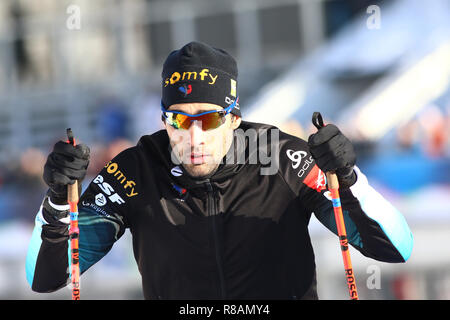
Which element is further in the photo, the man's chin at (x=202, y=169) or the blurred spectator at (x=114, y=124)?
the blurred spectator at (x=114, y=124)

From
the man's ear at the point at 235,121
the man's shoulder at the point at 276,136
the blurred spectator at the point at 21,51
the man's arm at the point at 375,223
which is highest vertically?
the blurred spectator at the point at 21,51

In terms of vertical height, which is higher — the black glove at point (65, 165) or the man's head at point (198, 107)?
the man's head at point (198, 107)

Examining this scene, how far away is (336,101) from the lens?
12.5 meters

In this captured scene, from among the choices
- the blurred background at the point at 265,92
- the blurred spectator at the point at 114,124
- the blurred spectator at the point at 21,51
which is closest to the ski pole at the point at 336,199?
the blurred background at the point at 265,92

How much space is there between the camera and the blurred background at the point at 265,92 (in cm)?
841

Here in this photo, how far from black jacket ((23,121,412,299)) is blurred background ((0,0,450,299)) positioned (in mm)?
2400

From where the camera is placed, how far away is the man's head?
3.91 metres

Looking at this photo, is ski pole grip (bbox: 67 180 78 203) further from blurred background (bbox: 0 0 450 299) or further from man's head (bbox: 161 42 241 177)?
blurred background (bbox: 0 0 450 299)

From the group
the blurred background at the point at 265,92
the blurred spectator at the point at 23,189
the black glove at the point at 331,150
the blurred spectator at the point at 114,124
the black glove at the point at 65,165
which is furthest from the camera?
the blurred spectator at the point at 114,124

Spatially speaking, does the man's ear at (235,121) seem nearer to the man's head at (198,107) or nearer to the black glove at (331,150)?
the man's head at (198,107)

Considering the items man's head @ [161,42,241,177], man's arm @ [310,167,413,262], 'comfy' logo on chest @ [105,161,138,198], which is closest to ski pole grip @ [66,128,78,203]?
'comfy' logo on chest @ [105,161,138,198]

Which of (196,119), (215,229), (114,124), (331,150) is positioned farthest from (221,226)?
(114,124)

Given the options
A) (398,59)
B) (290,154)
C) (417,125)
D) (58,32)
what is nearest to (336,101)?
(398,59)

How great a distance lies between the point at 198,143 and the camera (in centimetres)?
390
